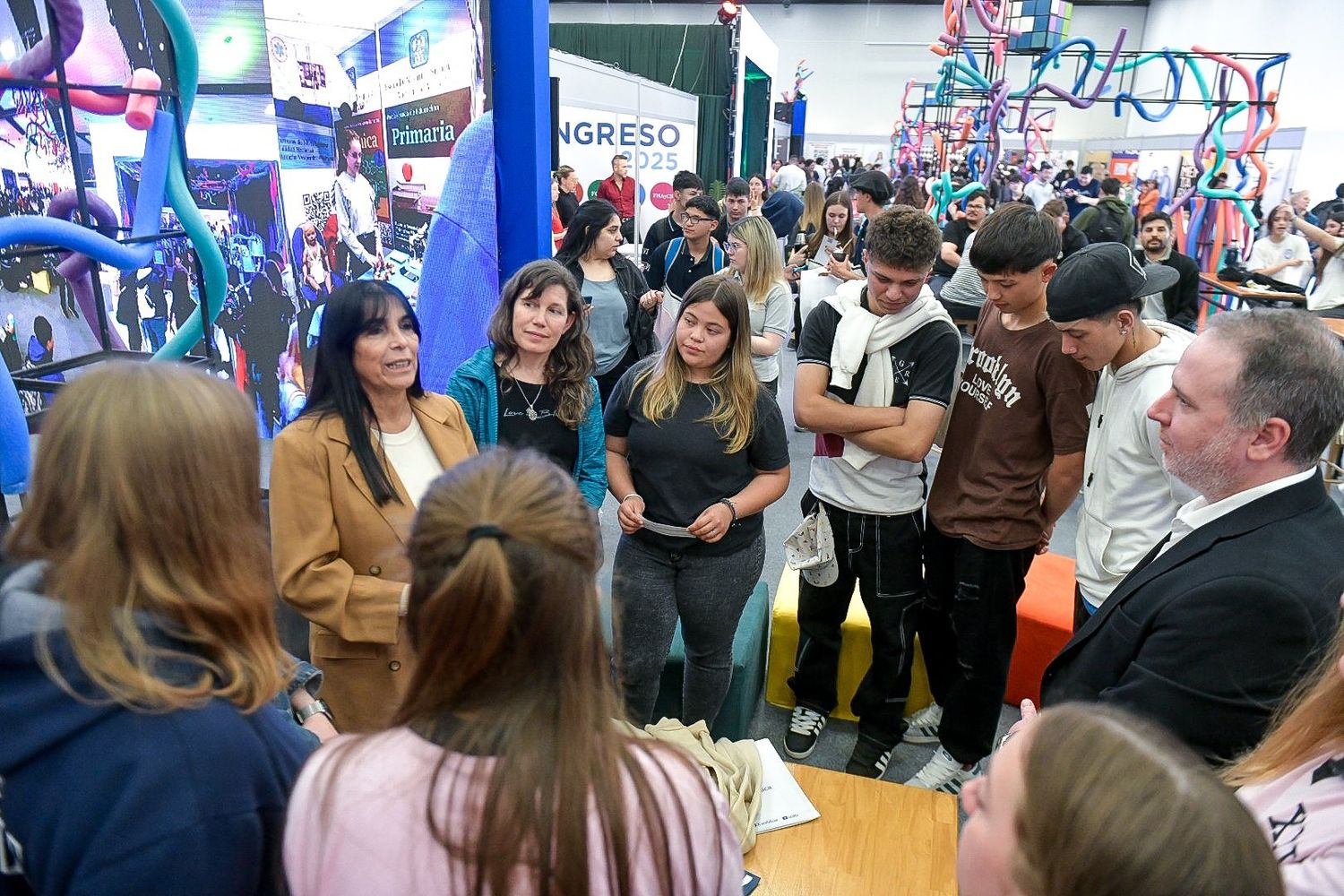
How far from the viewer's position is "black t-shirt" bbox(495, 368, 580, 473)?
2.24 metres

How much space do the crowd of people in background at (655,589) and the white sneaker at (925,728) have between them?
0.02 m

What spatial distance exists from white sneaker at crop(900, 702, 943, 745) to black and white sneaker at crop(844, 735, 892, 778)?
0.20 metres

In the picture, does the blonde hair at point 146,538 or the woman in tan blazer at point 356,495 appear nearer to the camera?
the blonde hair at point 146,538

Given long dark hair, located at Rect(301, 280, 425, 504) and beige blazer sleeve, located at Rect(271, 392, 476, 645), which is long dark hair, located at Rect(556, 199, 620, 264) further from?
beige blazer sleeve, located at Rect(271, 392, 476, 645)

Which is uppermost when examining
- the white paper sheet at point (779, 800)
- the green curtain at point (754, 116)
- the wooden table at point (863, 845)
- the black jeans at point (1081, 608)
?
the green curtain at point (754, 116)

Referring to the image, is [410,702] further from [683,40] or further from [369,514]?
[683,40]

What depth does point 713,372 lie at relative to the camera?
2.21m

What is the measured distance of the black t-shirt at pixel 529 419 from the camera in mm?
2240

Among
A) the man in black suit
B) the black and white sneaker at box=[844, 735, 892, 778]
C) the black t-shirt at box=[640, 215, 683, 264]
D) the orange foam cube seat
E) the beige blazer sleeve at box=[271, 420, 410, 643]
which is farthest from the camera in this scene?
the black t-shirt at box=[640, 215, 683, 264]

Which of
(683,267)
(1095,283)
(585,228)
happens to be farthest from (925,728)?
(683,267)

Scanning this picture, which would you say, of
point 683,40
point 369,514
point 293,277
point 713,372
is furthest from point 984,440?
point 683,40

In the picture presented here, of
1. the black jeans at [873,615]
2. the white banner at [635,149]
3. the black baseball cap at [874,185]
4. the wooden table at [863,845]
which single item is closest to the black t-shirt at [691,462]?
the black jeans at [873,615]

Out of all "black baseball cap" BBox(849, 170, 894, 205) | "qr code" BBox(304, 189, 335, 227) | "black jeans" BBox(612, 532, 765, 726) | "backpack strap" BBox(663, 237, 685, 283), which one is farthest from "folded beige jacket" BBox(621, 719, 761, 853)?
"black baseball cap" BBox(849, 170, 894, 205)

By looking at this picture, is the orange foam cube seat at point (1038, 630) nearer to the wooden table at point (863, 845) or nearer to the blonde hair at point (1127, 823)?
the wooden table at point (863, 845)
